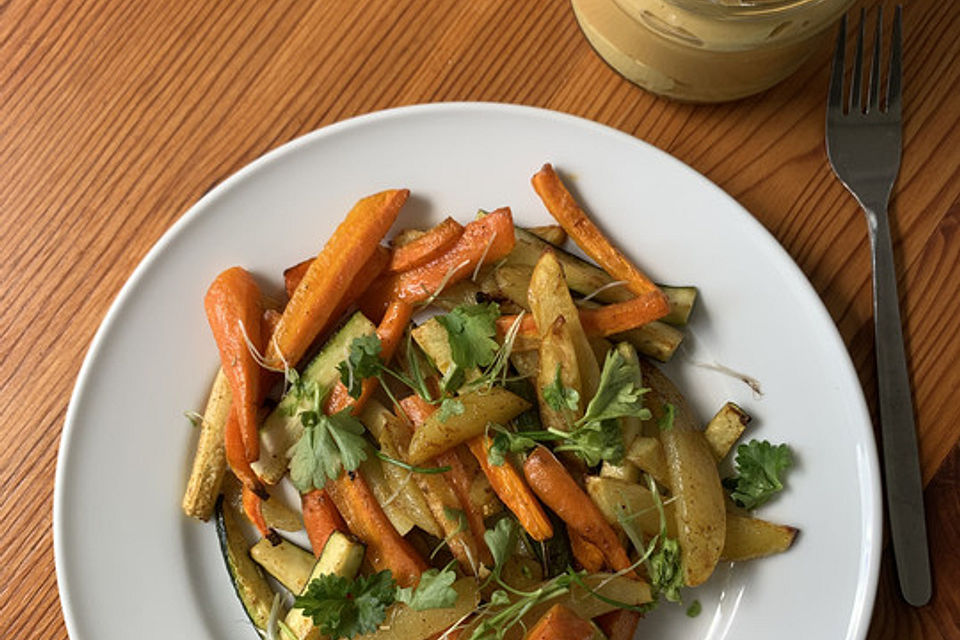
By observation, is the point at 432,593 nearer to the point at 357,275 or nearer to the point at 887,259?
the point at 357,275

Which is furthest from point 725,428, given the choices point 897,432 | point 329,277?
point 329,277

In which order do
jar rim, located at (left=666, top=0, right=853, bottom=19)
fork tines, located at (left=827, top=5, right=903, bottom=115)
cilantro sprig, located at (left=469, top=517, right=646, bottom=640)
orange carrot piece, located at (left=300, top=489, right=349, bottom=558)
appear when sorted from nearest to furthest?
jar rim, located at (left=666, top=0, right=853, bottom=19) → cilantro sprig, located at (left=469, top=517, right=646, bottom=640) → orange carrot piece, located at (left=300, top=489, right=349, bottom=558) → fork tines, located at (left=827, top=5, right=903, bottom=115)

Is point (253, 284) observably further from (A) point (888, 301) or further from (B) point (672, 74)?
(A) point (888, 301)

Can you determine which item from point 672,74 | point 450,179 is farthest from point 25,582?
point 672,74

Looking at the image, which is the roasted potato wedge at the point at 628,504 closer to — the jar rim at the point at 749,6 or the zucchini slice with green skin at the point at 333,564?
the zucchini slice with green skin at the point at 333,564

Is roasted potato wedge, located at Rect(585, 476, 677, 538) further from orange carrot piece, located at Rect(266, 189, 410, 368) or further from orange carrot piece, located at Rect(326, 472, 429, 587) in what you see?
orange carrot piece, located at Rect(266, 189, 410, 368)

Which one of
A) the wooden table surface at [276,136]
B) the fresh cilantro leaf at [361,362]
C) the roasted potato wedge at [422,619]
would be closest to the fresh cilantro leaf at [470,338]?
the fresh cilantro leaf at [361,362]

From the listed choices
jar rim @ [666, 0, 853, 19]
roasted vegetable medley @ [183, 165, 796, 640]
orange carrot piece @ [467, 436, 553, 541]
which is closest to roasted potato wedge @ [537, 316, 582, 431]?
roasted vegetable medley @ [183, 165, 796, 640]
